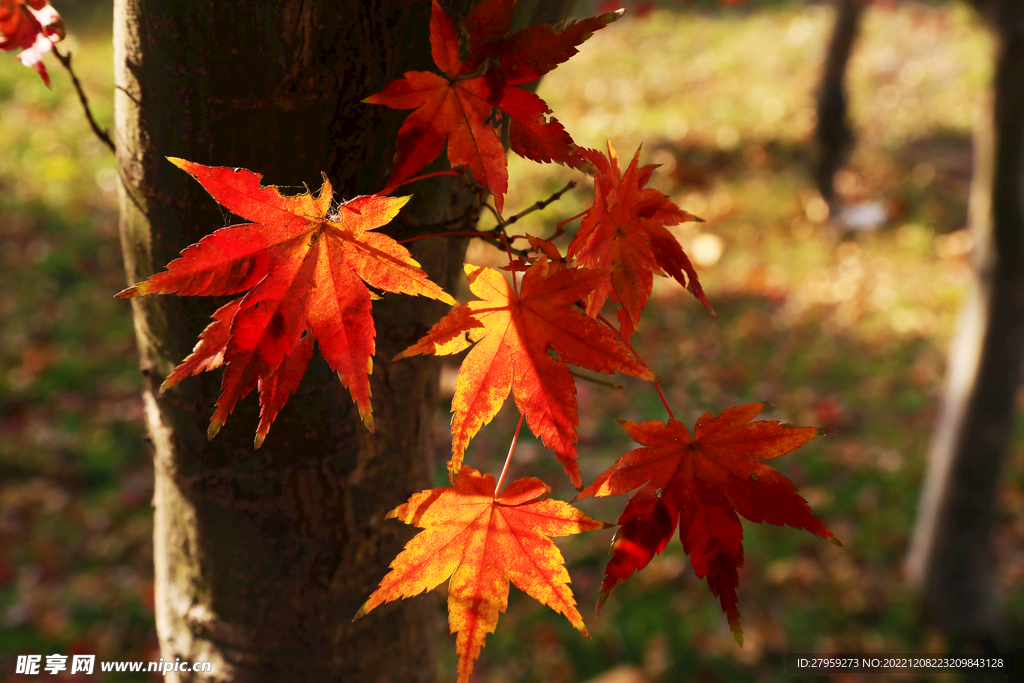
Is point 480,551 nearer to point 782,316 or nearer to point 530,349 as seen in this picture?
point 530,349

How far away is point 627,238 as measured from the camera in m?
0.89

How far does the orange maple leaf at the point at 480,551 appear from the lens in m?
0.79

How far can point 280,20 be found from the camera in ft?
2.52

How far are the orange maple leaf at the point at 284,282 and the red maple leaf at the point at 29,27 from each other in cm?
49

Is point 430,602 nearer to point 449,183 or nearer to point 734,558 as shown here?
point 734,558

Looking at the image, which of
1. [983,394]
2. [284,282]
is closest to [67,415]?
[284,282]

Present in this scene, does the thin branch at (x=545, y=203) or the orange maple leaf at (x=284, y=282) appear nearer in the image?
the orange maple leaf at (x=284, y=282)

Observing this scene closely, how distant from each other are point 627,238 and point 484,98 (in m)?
0.25

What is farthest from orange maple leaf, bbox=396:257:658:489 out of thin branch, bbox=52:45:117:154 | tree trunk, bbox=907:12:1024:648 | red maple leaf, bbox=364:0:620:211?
tree trunk, bbox=907:12:1024:648

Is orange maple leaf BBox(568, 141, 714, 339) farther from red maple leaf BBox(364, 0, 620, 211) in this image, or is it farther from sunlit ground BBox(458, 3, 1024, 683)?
sunlit ground BBox(458, 3, 1024, 683)

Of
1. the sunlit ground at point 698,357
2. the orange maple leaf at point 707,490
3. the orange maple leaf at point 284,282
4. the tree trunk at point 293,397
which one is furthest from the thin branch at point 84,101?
the sunlit ground at point 698,357

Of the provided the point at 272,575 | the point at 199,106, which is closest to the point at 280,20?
the point at 199,106

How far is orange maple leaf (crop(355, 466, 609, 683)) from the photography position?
785 millimetres

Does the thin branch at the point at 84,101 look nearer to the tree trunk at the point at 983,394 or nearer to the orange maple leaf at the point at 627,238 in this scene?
the orange maple leaf at the point at 627,238
